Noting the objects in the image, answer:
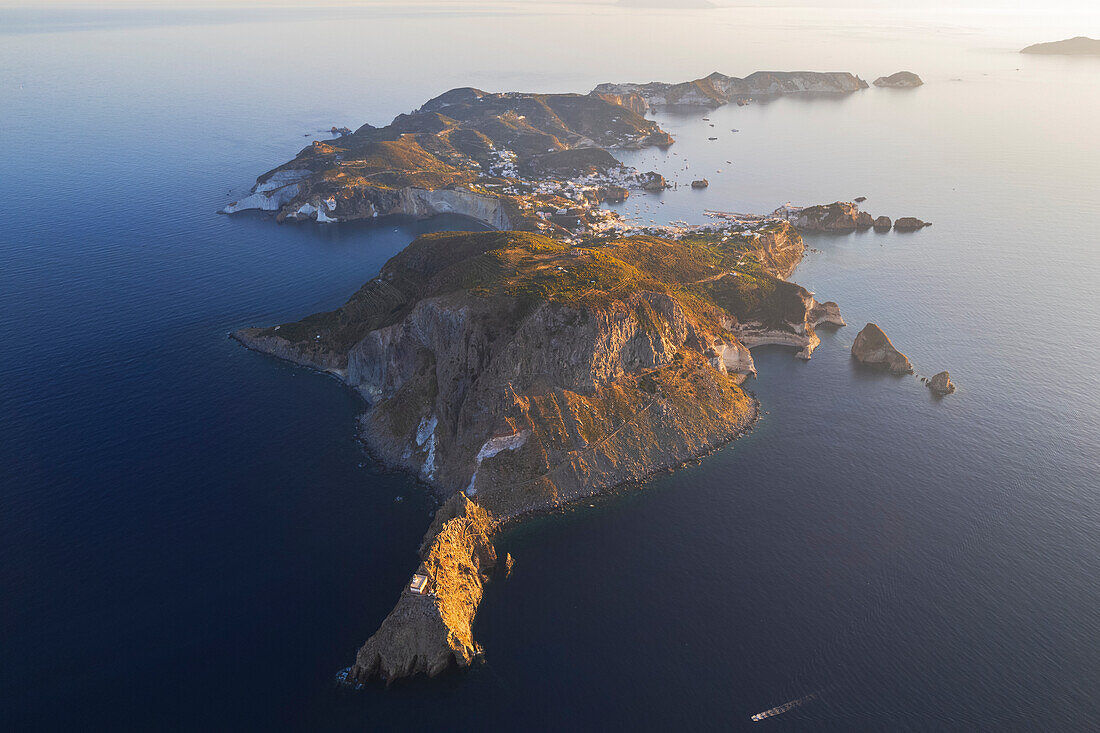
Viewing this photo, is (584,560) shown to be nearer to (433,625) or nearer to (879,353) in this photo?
(433,625)

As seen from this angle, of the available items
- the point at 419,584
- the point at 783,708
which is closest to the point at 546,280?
the point at 419,584

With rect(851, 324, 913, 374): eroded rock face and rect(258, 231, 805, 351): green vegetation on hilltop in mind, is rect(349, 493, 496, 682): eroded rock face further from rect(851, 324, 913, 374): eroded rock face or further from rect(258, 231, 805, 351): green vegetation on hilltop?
rect(851, 324, 913, 374): eroded rock face

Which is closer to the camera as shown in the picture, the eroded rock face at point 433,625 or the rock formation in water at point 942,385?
the eroded rock face at point 433,625

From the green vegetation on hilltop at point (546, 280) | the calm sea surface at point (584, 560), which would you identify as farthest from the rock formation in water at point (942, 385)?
the green vegetation on hilltop at point (546, 280)

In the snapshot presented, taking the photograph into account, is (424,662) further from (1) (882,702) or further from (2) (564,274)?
(2) (564,274)

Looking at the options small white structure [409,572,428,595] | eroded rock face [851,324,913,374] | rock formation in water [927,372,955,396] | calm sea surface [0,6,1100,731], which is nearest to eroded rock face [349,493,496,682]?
small white structure [409,572,428,595]

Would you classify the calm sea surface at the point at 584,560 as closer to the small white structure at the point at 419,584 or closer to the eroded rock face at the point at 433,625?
the eroded rock face at the point at 433,625
